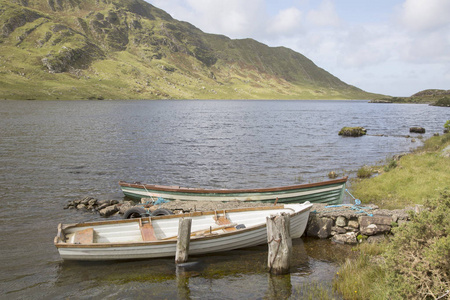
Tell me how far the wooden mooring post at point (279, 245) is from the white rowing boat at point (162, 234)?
5.55ft

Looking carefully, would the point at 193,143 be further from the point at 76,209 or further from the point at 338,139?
the point at 76,209

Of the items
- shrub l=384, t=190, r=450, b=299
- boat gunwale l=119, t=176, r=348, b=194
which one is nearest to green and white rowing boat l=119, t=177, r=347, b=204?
boat gunwale l=119, t=176, r=348, b=194

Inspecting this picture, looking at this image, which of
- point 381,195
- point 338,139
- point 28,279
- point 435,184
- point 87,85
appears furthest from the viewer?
point 87,85

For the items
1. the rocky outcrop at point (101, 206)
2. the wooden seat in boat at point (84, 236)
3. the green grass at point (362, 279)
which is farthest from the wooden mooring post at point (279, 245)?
the rocky outcrop at point (101, 206)

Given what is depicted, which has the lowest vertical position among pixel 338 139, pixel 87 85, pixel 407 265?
pixel 338 139

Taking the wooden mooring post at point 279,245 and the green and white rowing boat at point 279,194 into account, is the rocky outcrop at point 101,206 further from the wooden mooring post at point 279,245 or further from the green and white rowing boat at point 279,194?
the wooden mooring post at point 279,245

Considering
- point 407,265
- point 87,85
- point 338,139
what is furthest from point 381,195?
point 87,85

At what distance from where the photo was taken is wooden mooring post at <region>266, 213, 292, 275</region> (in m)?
11.5

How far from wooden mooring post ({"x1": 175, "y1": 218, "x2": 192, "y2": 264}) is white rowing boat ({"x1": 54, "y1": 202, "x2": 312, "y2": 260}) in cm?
32

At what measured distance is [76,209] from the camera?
64.8 feet

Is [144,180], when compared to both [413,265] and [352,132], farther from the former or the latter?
[352,132]

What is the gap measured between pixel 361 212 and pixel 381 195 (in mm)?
5282

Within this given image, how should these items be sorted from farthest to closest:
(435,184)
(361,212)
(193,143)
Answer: (193,143) < (435,184) < (361,212)

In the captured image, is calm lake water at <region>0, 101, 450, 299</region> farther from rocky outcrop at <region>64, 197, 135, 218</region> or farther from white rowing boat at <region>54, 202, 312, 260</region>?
rocky outcrop at <region>64, 197, 135, 218</region>
